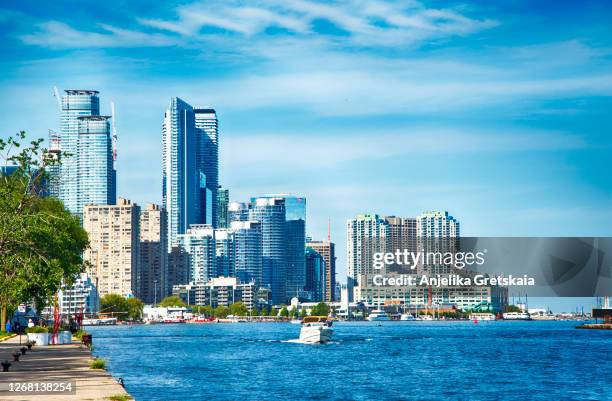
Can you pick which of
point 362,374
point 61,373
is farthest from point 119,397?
point 362,374

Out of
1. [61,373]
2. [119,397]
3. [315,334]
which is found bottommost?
[315,334]

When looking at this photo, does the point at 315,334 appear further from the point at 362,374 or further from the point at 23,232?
the point at 23,232

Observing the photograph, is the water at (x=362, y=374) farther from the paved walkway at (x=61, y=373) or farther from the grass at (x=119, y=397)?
the grass at (x=119, y=397)

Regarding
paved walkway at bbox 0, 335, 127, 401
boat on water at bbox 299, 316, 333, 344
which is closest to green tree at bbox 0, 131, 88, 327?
paved walkway at bbox 0, 335, 127, 401

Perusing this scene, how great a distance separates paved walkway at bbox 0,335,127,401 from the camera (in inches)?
1857

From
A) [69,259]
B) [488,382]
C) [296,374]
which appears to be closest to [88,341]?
[69,259]

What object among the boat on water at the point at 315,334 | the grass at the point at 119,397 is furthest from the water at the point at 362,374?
the boat on water at the point at 315,334

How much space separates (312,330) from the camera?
163 meters

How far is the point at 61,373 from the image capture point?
60.0 metres

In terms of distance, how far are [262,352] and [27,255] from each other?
67.9 m

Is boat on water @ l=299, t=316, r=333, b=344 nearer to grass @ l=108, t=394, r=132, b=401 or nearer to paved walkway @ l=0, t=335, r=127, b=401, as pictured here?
paved walkway @ l=0, t=335, r=127, b=401

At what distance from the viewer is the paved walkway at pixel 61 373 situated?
4716 centimetres

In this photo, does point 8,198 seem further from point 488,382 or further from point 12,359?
point 488,382

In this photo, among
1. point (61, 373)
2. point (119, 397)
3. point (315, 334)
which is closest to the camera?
point (119, 397)
